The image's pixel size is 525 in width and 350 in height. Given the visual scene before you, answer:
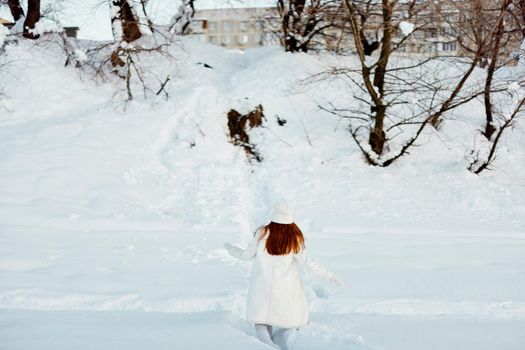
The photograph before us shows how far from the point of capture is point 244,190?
31.9ft

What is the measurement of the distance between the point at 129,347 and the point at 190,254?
9.81ft

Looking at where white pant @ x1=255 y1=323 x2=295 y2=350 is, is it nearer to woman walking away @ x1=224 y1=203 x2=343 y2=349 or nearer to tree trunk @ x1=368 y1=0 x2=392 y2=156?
woman walking away @ x1=224 y1=203 x2=343 y2=349

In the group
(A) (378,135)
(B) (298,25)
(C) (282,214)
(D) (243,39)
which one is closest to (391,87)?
(A) (378,135)

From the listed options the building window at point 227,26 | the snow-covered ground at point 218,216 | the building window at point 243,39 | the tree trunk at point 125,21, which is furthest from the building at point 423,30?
the building window at point 227,26

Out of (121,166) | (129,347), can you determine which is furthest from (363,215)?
(129,347)

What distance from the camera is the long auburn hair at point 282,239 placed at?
3.99 metres

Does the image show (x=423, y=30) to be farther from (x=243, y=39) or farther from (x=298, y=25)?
(x=243, y=39)

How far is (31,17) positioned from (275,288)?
1396cm

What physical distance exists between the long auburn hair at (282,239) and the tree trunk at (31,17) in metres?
13.5

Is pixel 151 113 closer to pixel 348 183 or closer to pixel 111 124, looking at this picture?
pixel 111 124

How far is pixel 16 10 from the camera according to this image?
51.6 ft

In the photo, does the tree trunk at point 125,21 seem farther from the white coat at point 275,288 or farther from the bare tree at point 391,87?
the white coat at point 275,288

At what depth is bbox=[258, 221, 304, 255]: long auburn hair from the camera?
3986 millimetres

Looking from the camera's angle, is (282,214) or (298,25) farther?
(298,25)
